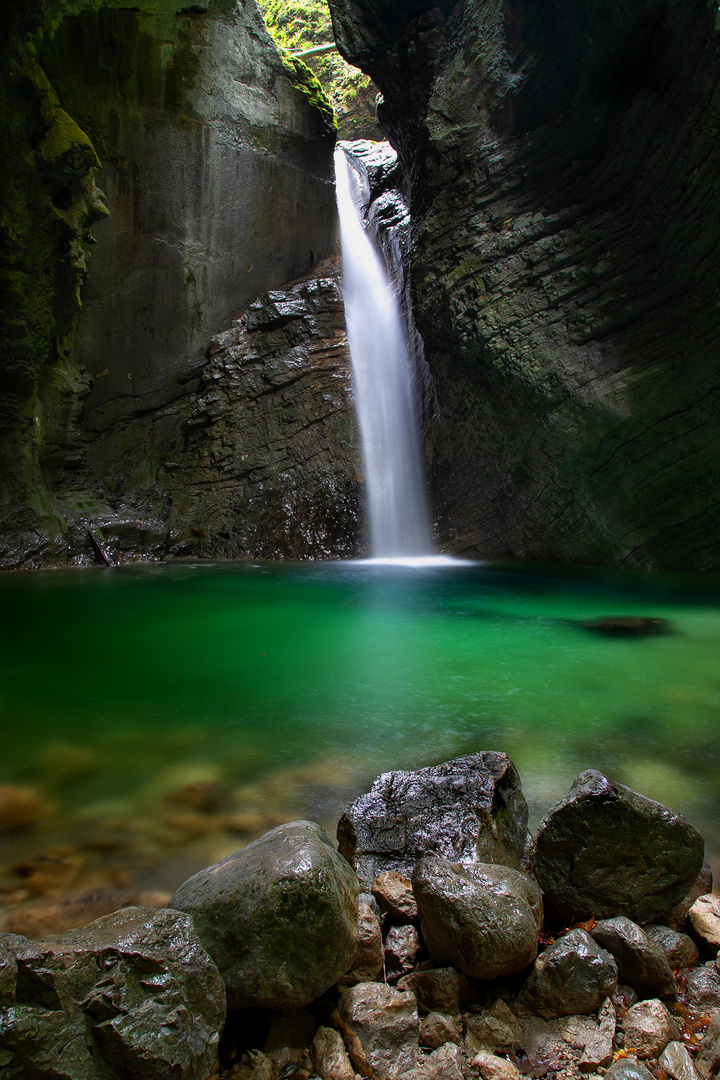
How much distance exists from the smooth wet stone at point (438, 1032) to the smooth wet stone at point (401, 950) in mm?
179

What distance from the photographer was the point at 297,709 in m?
3.76

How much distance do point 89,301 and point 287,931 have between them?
13.4 m

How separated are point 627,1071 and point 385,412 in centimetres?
1258

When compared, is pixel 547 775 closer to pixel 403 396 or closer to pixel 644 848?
pixel 644 848

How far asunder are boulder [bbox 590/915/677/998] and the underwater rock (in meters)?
4.31

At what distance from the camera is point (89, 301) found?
41.0 feet

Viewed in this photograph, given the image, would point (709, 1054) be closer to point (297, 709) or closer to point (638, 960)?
point (638, 960)

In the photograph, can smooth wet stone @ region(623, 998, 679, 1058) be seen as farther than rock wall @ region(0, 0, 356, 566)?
No

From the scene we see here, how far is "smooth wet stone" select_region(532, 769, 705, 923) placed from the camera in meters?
1.88

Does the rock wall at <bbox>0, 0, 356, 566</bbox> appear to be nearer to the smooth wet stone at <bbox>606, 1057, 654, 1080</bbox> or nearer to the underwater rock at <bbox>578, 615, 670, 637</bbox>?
the underwater rock at <bbox>578, 615, 670, 637</bbox>

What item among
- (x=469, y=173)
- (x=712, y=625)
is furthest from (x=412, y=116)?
(x=712, y=625)

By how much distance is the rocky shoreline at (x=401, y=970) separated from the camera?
1291 mm

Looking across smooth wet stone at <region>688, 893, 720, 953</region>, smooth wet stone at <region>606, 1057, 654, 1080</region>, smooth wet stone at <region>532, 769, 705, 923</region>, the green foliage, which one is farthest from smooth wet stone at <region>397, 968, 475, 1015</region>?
the green foliage

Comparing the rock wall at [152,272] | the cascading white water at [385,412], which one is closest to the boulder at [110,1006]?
the rock wall at [152,272]
